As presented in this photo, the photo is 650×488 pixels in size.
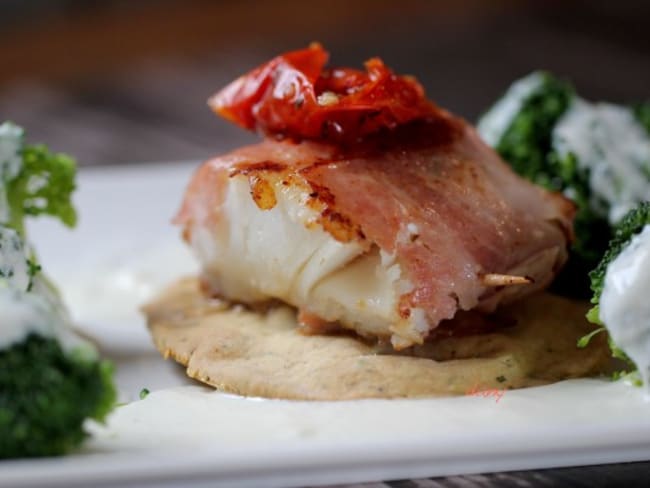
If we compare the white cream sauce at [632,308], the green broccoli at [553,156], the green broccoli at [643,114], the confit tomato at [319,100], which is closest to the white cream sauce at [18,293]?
the confit tomato at [319,100]

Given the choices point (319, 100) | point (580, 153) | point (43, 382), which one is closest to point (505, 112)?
point (580, 153)

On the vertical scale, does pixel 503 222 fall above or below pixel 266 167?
below

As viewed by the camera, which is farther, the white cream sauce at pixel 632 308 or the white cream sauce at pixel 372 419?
the white cream sauce at pixel 632 308

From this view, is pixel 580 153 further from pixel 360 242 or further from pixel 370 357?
pixel 370 357

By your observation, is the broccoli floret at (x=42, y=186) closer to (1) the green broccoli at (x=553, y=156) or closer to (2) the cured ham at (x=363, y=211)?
(2) the cured ham at (x=363, y=211)

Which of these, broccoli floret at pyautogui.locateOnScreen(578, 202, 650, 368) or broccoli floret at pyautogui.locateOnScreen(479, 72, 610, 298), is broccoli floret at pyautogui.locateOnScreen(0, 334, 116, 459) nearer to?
broccoli floret at pyautogui.locateOnScreen(578, 202, 650, 368)

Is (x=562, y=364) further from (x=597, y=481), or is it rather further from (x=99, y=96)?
(x=99, y=96)

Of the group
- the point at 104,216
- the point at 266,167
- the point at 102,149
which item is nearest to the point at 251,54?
the point at 102,149
